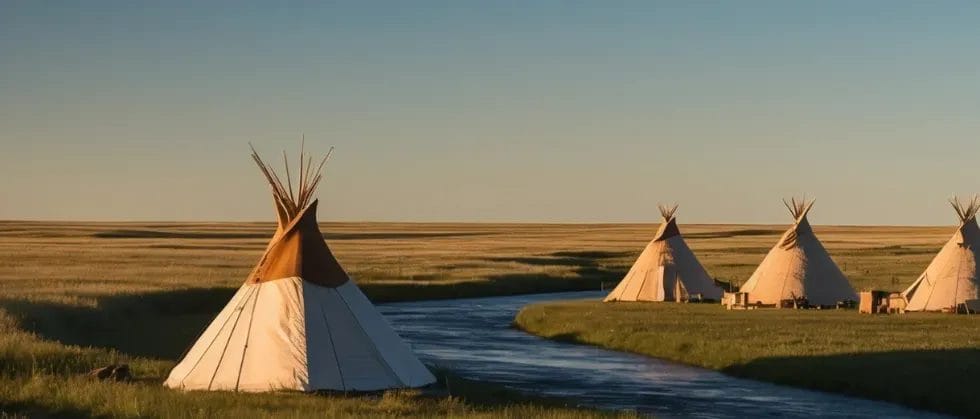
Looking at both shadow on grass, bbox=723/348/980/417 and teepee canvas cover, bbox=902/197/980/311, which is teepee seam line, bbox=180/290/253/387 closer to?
shadow on grass, bbox=723/348/980/417

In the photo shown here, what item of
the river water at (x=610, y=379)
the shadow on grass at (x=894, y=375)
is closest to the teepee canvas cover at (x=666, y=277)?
the river water at (x=610, y=379)

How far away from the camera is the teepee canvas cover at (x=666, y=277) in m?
62.1

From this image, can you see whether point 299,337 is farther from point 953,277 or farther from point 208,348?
point 953,277

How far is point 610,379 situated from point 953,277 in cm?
2244

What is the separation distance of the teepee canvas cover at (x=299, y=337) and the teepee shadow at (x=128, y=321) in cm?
967

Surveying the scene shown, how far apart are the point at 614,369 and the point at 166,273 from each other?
40.4 m

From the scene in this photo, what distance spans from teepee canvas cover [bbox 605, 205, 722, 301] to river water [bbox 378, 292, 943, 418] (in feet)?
31.8

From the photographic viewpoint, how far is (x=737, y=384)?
116ft

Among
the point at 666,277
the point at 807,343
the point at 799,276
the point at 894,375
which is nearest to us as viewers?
the point at 894,375

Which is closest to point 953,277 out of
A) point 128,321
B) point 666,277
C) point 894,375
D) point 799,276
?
point 799,276

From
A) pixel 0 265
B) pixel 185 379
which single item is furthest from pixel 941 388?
pixel 0 265

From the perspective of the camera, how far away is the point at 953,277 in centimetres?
5350

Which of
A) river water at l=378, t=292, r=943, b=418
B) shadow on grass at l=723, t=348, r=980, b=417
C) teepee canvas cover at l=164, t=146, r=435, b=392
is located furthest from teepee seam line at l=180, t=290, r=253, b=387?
shadow on grass at l=723, t=348, r=980, b=417

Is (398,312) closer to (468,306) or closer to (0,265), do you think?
(468,306)
